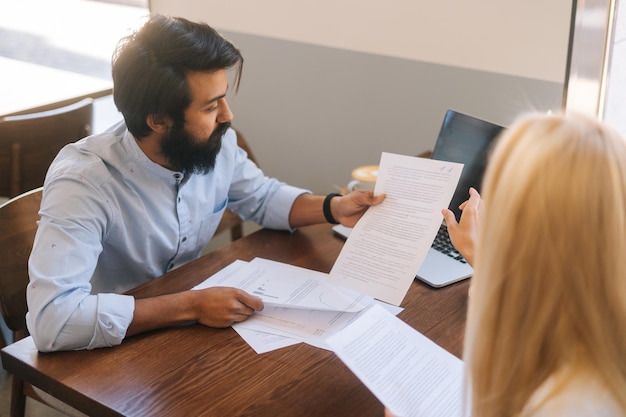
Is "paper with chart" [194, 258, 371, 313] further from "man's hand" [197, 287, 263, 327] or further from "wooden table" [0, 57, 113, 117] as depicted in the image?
"wooden table" [0, 57, 113, 117]

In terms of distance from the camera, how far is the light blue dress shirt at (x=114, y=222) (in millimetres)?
1298

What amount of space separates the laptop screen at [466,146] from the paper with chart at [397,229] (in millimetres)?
196

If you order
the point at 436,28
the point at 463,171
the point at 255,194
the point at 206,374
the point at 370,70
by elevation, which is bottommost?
the point at 206,374

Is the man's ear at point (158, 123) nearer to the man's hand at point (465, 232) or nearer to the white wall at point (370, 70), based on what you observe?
the man's hand at point (465, 232)

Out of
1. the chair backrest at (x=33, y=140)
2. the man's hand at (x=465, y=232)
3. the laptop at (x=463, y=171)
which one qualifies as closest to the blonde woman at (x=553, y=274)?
the man's hand at (x=465, y=232)

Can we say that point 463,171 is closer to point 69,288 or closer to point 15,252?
point 69,288

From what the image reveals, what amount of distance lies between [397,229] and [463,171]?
0.30 meters

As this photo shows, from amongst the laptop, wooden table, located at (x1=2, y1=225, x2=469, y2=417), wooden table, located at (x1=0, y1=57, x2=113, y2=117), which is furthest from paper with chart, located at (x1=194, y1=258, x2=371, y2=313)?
wooden table, located at (x1=0, y1=57, x2=113, y2=117)

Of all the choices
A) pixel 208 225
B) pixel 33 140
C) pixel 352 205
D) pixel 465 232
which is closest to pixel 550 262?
pixel 465 232

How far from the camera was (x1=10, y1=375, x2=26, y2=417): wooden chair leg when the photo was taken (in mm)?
1643

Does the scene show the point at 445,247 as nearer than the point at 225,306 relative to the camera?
No

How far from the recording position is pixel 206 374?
121 centimetres

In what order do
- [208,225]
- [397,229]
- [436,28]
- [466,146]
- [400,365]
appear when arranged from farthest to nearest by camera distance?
[436,28] → [208,225] → [466,146] → [397,229] → [400,365]

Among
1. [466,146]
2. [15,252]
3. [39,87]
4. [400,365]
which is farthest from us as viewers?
[39,87]
